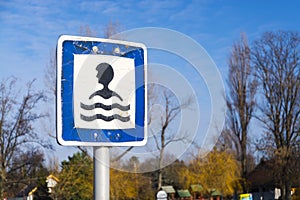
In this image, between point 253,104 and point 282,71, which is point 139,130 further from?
point 253,104

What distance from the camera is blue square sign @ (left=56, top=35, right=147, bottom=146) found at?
2195 millimetres

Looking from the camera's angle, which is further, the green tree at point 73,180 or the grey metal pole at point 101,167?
the green tree at point 73,180

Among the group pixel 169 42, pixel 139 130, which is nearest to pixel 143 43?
pixel 169 42

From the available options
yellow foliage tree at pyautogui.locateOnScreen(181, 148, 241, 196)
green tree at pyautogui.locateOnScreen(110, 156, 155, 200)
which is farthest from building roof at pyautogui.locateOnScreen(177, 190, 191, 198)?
green tree at pyautogui.locateOnScreen(110, 156, 155, 200)

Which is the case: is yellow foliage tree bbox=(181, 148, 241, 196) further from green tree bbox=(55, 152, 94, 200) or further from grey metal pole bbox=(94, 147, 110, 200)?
grey metal pole bbox=(94, 147, 110, 200)

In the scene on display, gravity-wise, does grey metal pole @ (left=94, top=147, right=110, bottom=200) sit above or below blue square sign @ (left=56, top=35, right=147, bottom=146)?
below

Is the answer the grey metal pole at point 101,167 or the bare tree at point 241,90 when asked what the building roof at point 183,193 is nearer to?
the bare tree at point 241,90

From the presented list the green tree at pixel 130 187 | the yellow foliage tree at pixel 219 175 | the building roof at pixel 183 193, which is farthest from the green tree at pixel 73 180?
the building roof at pixel 183 193

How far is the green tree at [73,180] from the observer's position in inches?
1471

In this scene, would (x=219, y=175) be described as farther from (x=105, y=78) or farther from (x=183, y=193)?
(x=105, y=78)

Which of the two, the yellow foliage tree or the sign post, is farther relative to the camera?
the yellow foliage tree

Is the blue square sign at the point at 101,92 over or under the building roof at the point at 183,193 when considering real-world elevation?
over

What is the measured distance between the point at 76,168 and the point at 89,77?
36.5 metres

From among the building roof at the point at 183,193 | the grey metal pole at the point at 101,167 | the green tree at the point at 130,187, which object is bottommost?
the building roof at the point at 183,193
